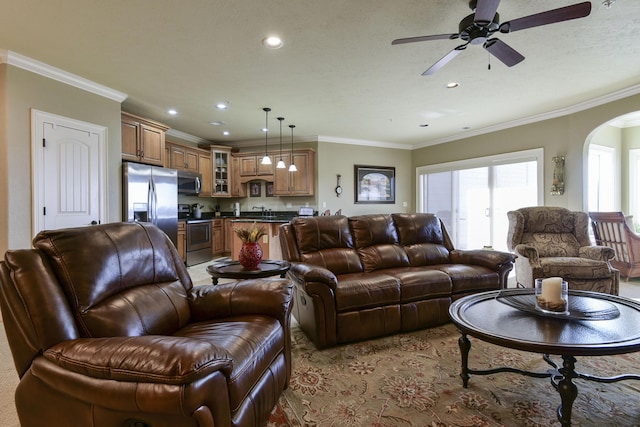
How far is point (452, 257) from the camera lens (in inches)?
137

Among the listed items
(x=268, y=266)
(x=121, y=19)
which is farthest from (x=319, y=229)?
(x=121, y=19)

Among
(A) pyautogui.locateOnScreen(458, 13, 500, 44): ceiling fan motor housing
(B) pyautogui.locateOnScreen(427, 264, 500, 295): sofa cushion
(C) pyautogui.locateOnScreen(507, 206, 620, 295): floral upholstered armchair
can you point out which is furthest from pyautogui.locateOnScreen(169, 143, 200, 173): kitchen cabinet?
(C) pyautogui.locateOnScreen(507, 206, 620, 295): floral upholstered armchair

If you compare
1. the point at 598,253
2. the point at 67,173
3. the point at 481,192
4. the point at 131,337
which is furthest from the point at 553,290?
the point at 481,192

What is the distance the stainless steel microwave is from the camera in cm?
586

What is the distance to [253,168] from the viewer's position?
700cm

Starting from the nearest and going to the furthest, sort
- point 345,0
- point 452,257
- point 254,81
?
point 345,0
point 452,257
point 254,81

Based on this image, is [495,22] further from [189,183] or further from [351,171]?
[189,183]

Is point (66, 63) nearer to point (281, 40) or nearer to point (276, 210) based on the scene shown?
point (281, 40)

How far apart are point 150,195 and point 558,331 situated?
485 cm

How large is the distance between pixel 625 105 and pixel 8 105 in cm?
720

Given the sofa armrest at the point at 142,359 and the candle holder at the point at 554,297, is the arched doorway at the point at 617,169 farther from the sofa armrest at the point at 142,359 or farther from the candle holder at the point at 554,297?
the sofa armrest at the point at 142,359

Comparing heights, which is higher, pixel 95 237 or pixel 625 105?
pixel 625 105

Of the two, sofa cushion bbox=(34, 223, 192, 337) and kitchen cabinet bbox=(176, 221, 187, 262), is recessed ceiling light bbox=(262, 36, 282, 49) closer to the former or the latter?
sofa cushion bbox=(34, 223, 192, 337)

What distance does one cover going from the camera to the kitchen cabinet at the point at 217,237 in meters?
6.80
